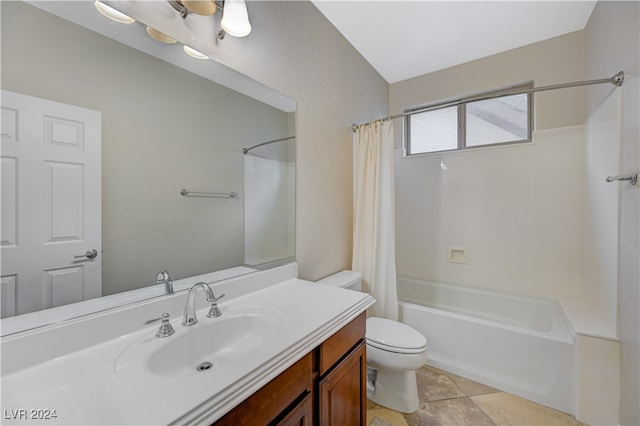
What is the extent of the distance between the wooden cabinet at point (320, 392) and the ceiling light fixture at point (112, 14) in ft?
4.01

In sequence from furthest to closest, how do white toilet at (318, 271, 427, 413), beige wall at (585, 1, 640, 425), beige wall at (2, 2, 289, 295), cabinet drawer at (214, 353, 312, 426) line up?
white toilet at (318, 271, 427, 413), beige wall at (585, 1, 640, 425), beige wall at (2, 2, 289, 295), cabinet drawer at (214, 353, 312, 426)

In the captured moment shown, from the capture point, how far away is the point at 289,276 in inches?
57.6

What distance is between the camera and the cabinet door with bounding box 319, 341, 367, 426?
0.93m

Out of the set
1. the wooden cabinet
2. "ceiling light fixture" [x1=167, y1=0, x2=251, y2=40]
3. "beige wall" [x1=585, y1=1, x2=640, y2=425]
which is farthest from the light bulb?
"beige wall" [x1=585, y1=1, x2=640, y2=425]

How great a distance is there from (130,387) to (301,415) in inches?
19.8

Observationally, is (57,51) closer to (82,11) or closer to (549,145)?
(82,11)

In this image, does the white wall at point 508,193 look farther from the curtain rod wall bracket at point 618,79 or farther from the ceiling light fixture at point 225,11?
the ceiling light fixture at point 225,11

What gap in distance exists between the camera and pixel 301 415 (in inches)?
31.8

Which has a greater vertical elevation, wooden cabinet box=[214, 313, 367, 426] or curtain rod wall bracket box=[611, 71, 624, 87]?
curtain rod wall bracket box=[611, 71, 624, 87]

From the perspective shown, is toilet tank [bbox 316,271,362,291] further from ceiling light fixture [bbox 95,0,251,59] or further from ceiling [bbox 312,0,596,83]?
ceiling [bbox 312,0,596,83]

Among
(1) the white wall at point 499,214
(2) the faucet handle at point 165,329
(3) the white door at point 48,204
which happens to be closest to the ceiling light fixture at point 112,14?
(3) the white door at point 48,204

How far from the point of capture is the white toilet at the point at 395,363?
1.46 meters

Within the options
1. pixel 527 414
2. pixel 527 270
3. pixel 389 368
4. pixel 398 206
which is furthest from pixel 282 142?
pixel 527 270

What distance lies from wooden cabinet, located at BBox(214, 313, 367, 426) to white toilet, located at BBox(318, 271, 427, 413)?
1.15 feet
